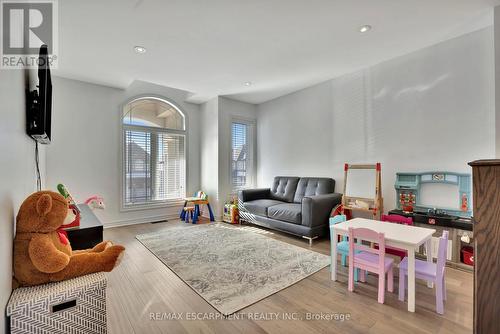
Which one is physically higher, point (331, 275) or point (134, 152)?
point (134, 152)

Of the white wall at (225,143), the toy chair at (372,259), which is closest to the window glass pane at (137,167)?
the white wall at (225,143)

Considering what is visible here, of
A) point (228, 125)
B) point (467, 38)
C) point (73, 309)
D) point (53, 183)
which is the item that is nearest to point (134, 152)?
point (53, 183)

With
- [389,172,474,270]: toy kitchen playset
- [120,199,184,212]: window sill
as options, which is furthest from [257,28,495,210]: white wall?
[120,199,184,212]: window sill

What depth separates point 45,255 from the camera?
1.07m

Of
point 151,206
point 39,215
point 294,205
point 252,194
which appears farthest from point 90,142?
point 294,205

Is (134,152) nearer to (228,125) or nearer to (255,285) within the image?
(228,125)

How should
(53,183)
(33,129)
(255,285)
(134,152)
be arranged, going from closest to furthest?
(33,129)
(255,285)
(53,183)
(134,152)

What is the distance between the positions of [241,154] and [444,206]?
375 centimetres

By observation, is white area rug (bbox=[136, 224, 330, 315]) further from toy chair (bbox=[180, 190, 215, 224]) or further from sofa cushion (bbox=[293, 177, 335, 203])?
sofa cushion (bbox=[293, 177, 335, 203])

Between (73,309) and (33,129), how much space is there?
1.15 meters

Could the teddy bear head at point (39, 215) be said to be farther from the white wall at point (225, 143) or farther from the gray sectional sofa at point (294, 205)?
the white wall at point (225, 143)

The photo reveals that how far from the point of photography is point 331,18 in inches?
88.9

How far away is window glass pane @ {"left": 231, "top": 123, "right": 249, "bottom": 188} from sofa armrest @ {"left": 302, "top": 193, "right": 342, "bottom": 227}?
88.4 inches

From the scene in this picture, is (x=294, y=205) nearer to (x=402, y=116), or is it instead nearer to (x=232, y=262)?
(x=232, y=262)
